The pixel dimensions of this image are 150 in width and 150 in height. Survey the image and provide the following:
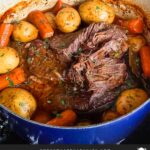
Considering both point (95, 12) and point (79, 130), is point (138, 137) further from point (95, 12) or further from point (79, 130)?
point (95, 12)

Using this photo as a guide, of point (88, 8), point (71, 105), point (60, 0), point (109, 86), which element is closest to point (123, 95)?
point (109, 86)

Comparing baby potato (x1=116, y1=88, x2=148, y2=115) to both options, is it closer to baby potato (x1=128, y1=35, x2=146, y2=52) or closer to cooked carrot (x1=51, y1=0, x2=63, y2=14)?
baby potato (x1=128, y1=35, x2=146, y2=52)

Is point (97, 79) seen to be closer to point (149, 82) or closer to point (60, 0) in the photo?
point (149, 82)

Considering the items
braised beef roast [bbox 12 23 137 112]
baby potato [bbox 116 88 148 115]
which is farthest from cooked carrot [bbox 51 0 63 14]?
baby potato [bbox 116 88 148 115]

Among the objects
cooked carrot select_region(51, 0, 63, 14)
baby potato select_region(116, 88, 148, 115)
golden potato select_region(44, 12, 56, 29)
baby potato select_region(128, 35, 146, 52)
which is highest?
cooked carrot select_region(51, 0, 63, 14)

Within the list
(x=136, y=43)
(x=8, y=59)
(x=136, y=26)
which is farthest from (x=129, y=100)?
(x=8, y=59)
